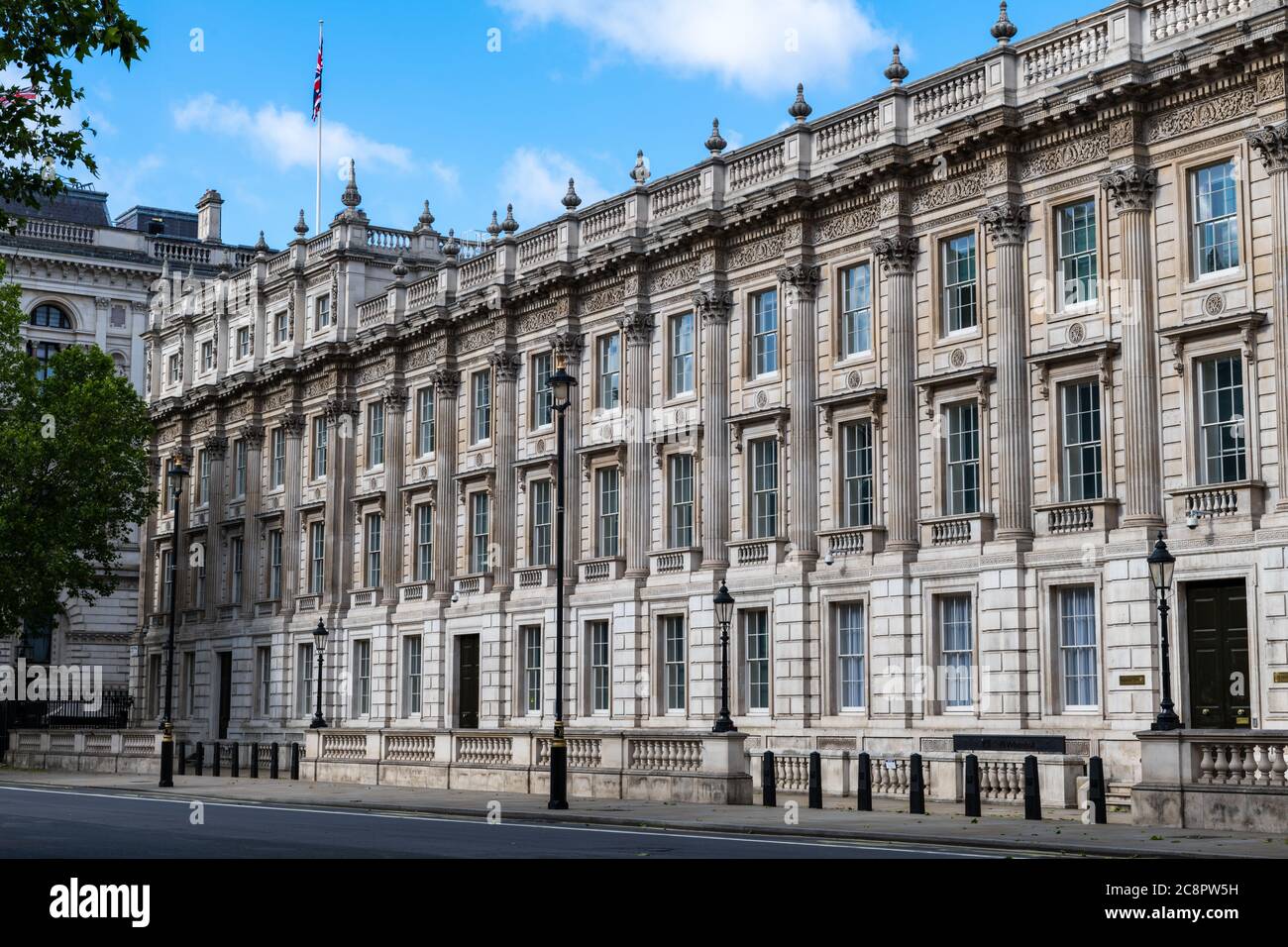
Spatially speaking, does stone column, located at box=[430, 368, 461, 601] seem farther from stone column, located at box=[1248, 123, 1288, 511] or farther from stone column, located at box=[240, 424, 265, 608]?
stone column, located at box=[1248, 123, 1288, 511]

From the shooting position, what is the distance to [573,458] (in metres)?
51.7

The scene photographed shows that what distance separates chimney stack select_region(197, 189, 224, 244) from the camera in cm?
9056

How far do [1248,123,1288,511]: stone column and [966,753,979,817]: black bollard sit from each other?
7846 millimetres

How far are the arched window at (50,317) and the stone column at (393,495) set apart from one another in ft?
111

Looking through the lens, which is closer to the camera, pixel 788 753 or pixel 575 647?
pixel 788 753

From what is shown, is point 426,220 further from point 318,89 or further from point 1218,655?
point 1218,655

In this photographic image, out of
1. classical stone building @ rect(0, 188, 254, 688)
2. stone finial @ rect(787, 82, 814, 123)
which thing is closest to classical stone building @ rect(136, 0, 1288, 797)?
stone finial @ rect(787, 82, 814, 123)

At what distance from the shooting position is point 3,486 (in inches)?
2542

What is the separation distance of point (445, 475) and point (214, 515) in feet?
60.2

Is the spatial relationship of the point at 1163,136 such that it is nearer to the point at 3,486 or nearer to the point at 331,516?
the point at 331,516

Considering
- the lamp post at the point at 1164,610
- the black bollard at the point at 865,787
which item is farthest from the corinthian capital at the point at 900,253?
the lamp post at the point at 1164,610

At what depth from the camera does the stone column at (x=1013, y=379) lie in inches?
1502
